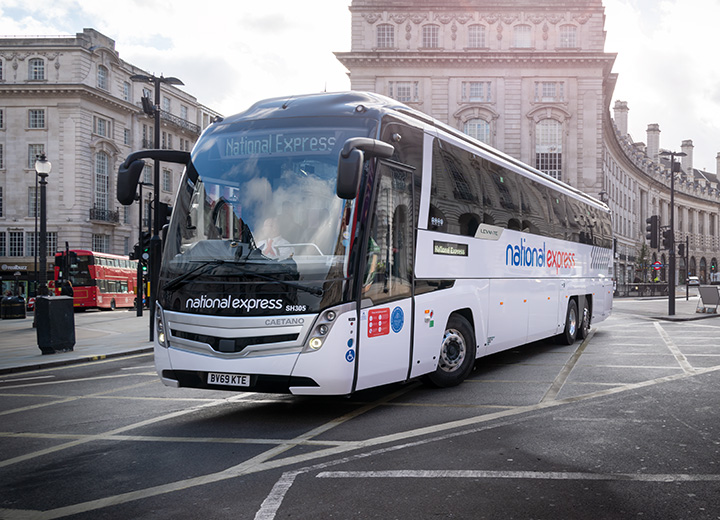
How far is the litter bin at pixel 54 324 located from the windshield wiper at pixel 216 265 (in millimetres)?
8314

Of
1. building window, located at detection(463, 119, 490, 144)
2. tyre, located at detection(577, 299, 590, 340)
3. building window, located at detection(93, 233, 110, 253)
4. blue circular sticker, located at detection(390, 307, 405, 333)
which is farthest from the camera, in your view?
building window, located at detection(463, 119, 490, 144)

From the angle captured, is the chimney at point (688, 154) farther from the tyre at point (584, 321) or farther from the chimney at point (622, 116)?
the tyre at point (584, 321)

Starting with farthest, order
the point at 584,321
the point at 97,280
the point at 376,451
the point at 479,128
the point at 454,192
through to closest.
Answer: the point at 479,128 < the point at 97,280 < the point at 584,321 < the point at 454,192 < the point at 376,451

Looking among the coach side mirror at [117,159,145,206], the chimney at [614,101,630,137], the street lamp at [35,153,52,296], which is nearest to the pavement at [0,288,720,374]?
the street lamp at [35,153,52,296]

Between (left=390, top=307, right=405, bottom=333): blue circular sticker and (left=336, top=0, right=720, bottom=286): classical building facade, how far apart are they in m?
53.7

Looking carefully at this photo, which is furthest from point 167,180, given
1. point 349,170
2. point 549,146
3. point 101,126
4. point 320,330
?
point 349,170

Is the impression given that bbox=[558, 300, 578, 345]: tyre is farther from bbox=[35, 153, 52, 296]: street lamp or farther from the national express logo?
bbox=[35, 153, 52, 296]: street lamp

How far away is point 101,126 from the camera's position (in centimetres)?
5800

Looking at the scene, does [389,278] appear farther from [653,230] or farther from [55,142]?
[55,142]

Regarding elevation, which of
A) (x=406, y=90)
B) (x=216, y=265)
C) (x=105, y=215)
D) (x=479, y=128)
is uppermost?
(x=406, y=90)

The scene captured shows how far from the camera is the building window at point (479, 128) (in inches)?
2359

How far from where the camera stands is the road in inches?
176

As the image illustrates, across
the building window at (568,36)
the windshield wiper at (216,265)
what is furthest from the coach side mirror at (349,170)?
the building window at (568,36)

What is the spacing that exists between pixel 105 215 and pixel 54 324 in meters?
45.5
